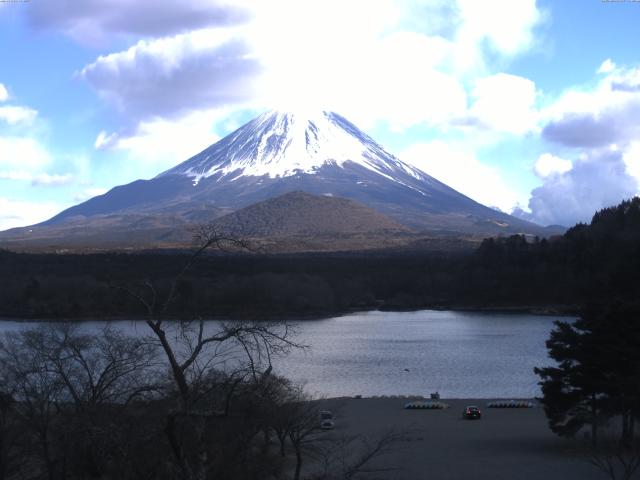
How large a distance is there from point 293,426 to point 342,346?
73.5 feet

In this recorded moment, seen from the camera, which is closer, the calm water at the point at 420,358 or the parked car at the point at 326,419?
the parked car at the point at 326,419

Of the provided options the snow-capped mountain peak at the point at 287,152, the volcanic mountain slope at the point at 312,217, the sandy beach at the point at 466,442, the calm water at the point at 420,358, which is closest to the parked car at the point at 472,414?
the sandy beach at the point at 466,442

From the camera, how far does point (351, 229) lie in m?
115

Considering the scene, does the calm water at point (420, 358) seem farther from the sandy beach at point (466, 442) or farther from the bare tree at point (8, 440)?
the bare tree at point (8, 440)

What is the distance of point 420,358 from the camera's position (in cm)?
3144

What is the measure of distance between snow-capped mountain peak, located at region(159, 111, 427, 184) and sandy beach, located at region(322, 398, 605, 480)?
137 m

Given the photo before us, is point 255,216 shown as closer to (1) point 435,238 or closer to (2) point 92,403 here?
(1) point 435,238

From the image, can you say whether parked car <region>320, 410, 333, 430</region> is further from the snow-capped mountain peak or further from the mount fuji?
the snow-capped mountain peak

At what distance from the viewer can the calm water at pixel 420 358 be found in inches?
982

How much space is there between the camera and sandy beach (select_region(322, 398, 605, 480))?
44.5 feet

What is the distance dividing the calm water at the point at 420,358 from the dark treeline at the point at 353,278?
168 inches

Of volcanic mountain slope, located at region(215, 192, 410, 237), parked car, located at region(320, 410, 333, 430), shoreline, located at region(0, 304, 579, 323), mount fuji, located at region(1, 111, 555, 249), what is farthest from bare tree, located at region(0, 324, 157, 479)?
mount fuji, located at region(1, 111, 555, 249)

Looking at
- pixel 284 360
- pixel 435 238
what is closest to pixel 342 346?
pixel 284 360

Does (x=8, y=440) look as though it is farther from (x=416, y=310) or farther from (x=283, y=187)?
(x=283, y=187)
